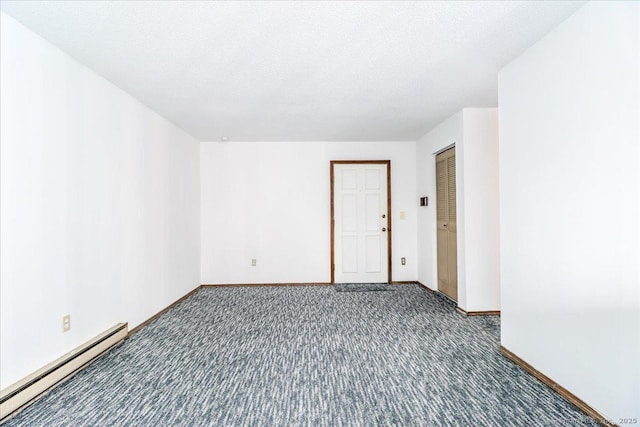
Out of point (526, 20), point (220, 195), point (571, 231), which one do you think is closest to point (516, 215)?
point (571, 231)

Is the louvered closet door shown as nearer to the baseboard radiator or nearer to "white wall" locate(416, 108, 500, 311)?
"white wall" locate(416, 108, 500, 311)

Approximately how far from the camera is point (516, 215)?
8.40ft

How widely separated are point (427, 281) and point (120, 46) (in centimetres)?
479

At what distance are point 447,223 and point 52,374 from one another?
4361 millimetres

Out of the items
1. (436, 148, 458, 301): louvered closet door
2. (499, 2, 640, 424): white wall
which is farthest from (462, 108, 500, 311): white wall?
(499, 2, 640, 424): white wall

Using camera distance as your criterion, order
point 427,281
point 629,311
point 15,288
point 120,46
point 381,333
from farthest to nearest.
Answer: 1. point 427,281
2. point 381,333
3. point 120,46
4. point 15,288
5. point 629,311

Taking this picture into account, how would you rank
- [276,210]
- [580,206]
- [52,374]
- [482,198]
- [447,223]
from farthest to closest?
[276,210] < [447,223] < [482,198] < [52,374] < [580,206]

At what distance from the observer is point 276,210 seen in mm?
5406

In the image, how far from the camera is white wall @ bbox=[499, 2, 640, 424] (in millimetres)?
1658

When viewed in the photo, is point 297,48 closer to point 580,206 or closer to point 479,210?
point 580,206

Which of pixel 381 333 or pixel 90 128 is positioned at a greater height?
pixel 90 128

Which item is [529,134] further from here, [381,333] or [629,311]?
[381,333]

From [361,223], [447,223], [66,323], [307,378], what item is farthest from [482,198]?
[66,323]

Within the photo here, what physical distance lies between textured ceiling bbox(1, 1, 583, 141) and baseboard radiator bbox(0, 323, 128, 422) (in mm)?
2282
